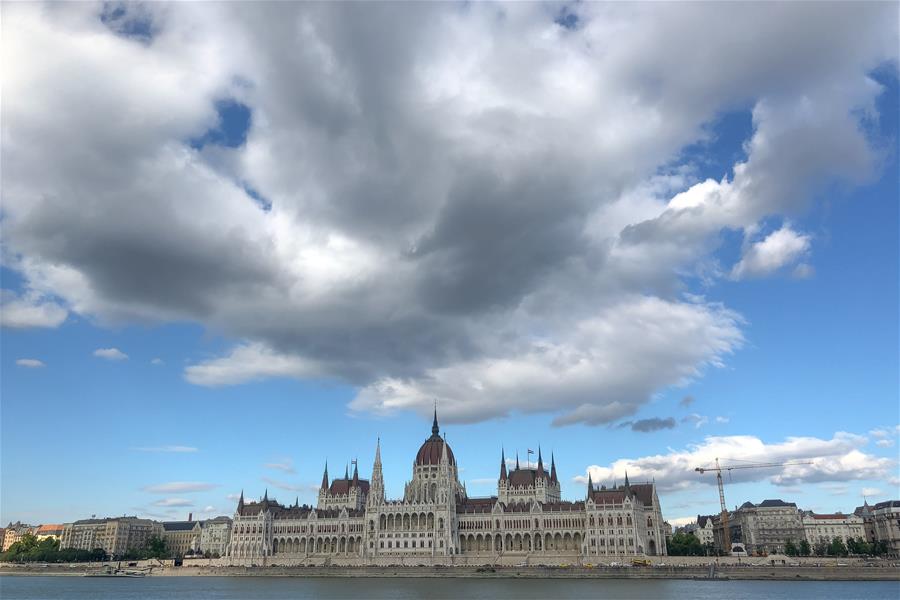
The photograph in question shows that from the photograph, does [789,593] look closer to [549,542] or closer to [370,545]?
[549,542]

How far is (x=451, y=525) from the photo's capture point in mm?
154250

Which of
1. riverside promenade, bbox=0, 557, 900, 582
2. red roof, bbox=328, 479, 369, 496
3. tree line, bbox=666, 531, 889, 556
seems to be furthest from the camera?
red roof, bbox=328, 479, 369, 496

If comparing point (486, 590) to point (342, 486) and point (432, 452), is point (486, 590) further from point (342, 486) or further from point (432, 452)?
point (342, 486)

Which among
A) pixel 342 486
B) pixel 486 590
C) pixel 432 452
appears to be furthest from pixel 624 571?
pixel 342 486

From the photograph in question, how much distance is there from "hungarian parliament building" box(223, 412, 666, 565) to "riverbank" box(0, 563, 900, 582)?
13.3 m

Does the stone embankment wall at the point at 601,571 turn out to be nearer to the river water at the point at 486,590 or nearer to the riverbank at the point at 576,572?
the riverbank at the point at 576,572

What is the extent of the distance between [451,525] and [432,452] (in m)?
21.4

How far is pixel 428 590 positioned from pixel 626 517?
5737 centimetres

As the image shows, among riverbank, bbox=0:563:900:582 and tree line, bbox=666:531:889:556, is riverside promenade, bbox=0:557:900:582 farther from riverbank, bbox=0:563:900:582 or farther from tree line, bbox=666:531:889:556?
tree line, bbox=666:531:889:556

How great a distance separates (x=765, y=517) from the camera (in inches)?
7411

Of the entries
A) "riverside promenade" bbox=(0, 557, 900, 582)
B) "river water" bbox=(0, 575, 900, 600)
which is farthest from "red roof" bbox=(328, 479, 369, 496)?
"river water" bbox=(0, 575, 900, 600)

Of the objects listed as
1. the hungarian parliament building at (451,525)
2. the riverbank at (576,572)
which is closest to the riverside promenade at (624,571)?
the riverbank at (576,572)

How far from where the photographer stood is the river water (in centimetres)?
8369

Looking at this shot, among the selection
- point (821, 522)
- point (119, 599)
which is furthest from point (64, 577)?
point (821, 522)
